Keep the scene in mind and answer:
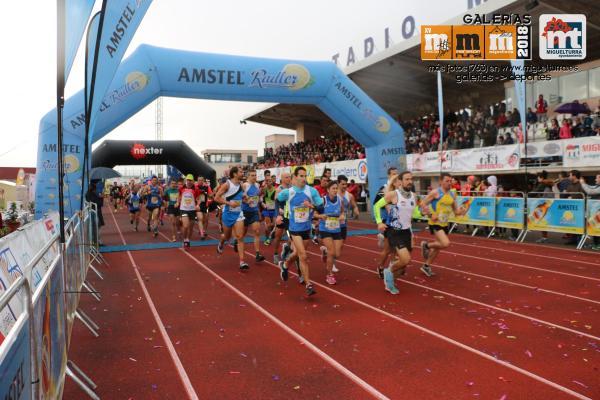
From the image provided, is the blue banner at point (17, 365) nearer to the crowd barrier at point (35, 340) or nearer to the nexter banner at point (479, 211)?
the crowd barrier at point (35, 340)

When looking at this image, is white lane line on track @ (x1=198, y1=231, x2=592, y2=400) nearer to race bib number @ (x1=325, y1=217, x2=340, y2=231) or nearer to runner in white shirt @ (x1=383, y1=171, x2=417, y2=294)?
runner in white shirt @ (x1=383, y1=171, x2=417, y2=294)

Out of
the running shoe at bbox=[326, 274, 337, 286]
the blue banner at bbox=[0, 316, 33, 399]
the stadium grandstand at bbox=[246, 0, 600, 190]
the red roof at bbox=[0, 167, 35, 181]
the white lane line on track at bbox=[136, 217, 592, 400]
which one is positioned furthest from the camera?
the red roof at bbox=[0, 167, 35, 181]

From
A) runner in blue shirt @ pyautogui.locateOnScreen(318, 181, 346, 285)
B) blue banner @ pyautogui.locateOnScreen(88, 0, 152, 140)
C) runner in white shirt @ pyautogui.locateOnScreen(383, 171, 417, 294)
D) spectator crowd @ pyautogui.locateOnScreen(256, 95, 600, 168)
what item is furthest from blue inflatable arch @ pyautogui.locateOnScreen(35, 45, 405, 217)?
runner in white shirt @ pyautogui.locateOnScreen(383, 171, 417, 294)

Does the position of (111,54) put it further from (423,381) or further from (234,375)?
(423,381)

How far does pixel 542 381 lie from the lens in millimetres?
3912

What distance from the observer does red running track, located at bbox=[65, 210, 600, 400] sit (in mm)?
3902

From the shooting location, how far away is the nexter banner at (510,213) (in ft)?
43.3

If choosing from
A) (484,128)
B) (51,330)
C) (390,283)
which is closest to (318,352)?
(51,330)

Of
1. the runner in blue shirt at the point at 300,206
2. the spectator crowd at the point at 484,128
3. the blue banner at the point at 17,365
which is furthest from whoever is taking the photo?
the spectator crowd at the point at 484,128

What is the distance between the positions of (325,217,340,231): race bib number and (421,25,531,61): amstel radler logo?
1386 centimetres

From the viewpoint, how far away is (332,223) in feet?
26.2

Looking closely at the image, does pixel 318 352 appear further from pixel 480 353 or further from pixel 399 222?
pixel 399 222

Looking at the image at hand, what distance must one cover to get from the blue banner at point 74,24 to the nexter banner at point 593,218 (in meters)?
11.5

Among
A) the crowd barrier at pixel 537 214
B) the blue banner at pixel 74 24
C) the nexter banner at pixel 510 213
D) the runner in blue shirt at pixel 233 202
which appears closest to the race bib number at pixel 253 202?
the runner in blue shirt at pixel 233 202
